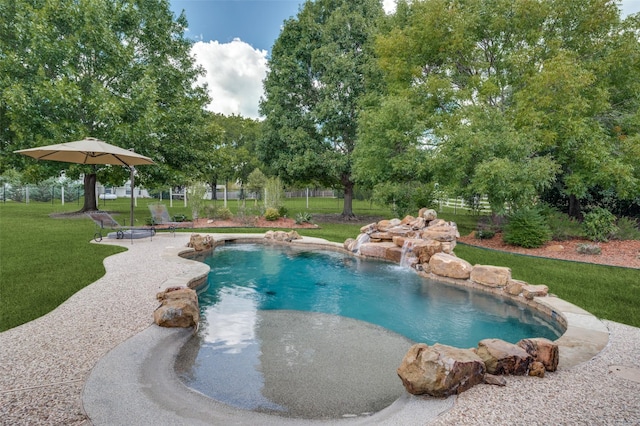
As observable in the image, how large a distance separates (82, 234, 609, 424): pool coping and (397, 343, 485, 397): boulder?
0.09 m

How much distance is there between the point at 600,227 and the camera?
1097 centimetres

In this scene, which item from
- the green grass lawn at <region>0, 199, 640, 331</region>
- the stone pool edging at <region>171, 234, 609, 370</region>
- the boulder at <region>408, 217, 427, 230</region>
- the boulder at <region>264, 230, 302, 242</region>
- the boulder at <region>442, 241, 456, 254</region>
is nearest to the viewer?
the stone pool edging at <region>171, 234, 609, 370</region>

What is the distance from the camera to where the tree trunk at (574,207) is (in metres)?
15.6

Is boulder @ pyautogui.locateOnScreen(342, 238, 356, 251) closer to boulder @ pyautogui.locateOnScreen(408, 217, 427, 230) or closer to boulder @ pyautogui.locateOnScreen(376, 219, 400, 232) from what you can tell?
boulder @ pyautogui.locateOnScreen(376, 219, 400, 232)

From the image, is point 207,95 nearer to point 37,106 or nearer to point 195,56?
point 195,56

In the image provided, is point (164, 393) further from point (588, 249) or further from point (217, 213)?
point (217, 213)

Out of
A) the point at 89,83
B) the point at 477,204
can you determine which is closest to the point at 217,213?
the point at 89,83

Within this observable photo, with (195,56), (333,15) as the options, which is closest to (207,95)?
(195,56)

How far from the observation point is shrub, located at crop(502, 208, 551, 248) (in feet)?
35.4

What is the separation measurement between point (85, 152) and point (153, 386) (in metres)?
9.94

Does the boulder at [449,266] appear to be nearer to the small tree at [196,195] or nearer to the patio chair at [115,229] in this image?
the patio chair at [115,229]

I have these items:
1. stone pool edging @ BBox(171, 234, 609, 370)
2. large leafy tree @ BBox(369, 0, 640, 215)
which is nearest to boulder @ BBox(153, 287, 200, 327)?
stone pool edging @ BBox(171, 234, 609, 370)

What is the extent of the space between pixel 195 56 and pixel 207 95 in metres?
2.53

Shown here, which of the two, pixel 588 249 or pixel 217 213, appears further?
pixel 217 213
